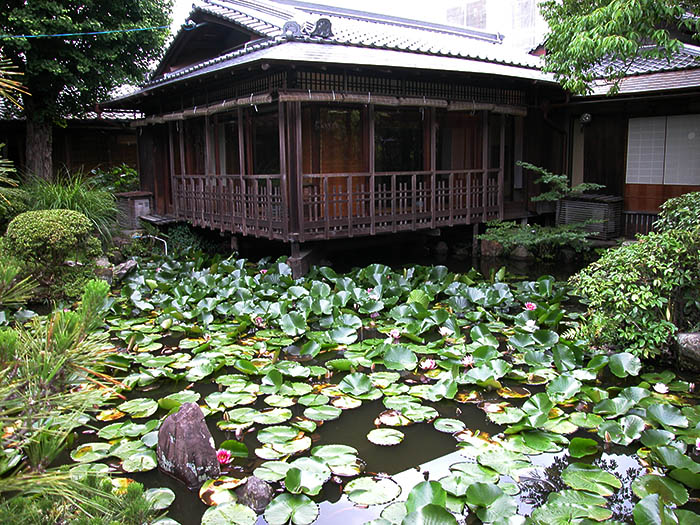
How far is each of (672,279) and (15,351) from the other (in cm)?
526

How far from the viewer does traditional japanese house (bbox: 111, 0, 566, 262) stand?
341 inches

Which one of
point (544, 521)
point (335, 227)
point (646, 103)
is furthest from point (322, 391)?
point (646, 103)

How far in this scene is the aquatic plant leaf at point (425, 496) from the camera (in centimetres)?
295

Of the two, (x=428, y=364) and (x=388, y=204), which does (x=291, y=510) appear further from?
(x=388, y=204)

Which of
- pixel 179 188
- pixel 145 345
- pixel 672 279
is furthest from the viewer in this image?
pixel 179 188

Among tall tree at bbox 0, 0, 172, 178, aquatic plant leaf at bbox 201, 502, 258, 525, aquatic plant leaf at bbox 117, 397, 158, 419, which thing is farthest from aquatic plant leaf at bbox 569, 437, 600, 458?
tall tree at bbox 0, 0, 172, 178

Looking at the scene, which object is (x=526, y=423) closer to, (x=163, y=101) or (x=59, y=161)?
(x=163, y=101)

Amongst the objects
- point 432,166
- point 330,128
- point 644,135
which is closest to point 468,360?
point 432,166

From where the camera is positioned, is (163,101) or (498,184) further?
(163,101)

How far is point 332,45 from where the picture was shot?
9625 mm

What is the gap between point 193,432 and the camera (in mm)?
3514

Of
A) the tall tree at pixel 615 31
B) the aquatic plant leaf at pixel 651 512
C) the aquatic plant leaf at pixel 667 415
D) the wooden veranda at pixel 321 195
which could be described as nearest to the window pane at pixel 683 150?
the tall tree at pixel 615 31

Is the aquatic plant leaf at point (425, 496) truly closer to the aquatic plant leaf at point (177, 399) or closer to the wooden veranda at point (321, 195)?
the aquatic plant leaf at point (177, 399)

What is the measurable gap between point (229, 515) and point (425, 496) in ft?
3.46
